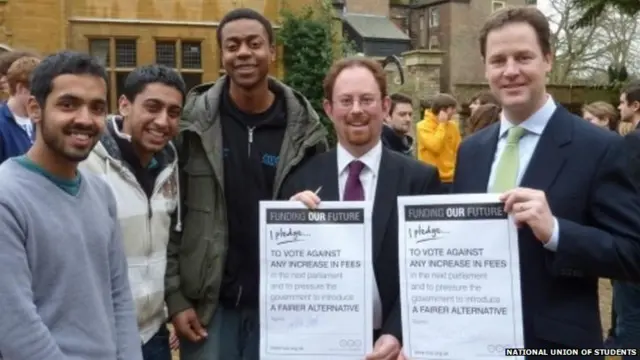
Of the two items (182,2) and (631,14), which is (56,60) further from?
(631,14)

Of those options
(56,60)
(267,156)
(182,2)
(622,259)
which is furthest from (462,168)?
(182,2)

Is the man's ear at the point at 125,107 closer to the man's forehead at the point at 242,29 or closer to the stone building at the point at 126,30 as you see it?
the man's forehead at the point at 242,29

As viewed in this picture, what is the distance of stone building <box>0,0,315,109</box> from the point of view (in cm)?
1672

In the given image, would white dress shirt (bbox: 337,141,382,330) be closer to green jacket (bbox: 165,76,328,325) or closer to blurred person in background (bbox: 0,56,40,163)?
green jacket (bbox: 165,76,328,325)

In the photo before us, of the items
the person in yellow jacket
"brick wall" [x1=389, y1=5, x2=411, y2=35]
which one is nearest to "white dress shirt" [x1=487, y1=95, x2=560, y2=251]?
the person in yellow jacket

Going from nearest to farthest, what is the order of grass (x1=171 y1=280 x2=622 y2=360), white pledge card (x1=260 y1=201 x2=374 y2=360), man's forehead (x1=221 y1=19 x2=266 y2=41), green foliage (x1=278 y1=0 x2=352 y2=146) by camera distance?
1. white pledge card (x1=260 y1=201 x2=374 y2=360)
2. man's forehead (x1=221 y1=19 x2=266 y2=41)
3. grass (x1=171 y1=280 x2=622 y2=360)
4. green foliage (x1=278 y1=0 x2=352 y2=146)

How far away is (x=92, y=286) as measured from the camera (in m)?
2.60

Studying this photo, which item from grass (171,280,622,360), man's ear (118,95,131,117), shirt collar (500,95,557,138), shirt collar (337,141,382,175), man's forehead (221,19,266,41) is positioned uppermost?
man's forehead (221,19,266,41)

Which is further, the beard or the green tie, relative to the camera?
the green tie

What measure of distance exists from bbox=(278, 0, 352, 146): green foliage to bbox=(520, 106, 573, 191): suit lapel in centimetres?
1490

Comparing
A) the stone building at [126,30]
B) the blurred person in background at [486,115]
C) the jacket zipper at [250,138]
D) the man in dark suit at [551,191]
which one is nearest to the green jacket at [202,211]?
the jacket zipper at [250,138]

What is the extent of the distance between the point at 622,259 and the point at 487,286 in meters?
0.46

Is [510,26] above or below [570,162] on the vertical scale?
above

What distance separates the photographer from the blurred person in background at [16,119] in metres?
4.91
